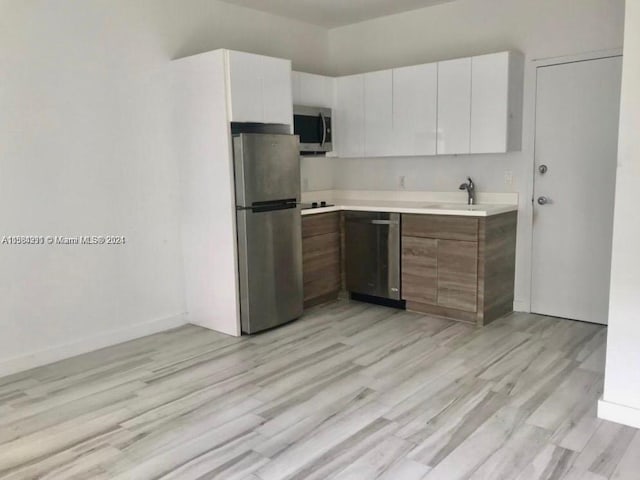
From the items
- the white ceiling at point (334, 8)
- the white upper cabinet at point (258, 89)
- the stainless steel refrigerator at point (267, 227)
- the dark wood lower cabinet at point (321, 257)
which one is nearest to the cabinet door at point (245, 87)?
the white upper cabinet at point (258, 89)

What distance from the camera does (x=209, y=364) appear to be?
3.69m

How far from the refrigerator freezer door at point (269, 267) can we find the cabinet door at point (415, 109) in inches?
49.5

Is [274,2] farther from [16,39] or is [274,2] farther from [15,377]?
[15,377]

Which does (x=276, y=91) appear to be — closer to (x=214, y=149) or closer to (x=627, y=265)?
(x=214, y=149)

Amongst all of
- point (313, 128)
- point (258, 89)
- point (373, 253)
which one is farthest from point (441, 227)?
point (258, 89)

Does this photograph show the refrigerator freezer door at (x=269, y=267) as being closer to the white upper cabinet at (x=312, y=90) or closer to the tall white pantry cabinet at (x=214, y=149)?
the tall white pantry cabinet at (x=214, y=149)

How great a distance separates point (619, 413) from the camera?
2738 mm

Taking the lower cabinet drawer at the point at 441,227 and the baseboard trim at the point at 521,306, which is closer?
the lower cabinet drawer at the point at 441,227

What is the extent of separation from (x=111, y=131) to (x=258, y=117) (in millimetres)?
1084

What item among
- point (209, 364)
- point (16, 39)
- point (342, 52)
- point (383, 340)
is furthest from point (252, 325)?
point (342, 52)

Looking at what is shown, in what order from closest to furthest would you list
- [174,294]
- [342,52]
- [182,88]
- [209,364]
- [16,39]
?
[16,39] → [209,364] → [182,88] → [174,294] → [342,52]

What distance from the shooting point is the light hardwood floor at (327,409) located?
8.04 feet

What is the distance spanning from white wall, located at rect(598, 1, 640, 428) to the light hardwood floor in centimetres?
15

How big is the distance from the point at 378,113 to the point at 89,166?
101 inches
